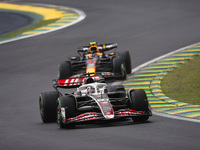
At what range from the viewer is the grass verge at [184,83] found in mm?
17219

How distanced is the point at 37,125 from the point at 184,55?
11.9 meters

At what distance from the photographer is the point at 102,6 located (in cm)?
4094

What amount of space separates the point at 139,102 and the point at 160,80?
666 centimetres

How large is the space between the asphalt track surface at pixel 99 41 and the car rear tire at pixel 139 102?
1.03 feet

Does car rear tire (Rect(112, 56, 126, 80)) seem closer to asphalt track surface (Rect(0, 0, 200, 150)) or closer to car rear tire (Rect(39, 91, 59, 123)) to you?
asphalt track surface (Rect(0, 0, 200, 150))

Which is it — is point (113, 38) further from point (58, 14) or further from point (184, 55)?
point (58, 14)

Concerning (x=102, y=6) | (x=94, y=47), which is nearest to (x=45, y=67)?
(x=94, y=47)

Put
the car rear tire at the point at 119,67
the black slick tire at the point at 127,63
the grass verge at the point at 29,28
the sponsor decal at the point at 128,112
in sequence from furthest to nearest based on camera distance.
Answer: the grass verge at the point at 29,28
the black slick tire at the point at 127,63
the car rear tire at the point at 119,67
the sponsor decal at the point at 128,112

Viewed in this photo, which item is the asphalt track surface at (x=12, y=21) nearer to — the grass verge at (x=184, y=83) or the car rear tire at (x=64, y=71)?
the car rear tire at (x=64, y=71)

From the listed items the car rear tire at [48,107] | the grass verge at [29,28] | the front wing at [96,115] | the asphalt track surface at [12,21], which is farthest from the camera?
the asphalt track surface at [12,21]

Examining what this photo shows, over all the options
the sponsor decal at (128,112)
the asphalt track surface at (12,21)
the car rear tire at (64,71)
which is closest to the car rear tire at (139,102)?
the sponsor decal at (128,112)

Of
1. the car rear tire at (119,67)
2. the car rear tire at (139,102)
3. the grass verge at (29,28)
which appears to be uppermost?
the grass verge at (29,28)

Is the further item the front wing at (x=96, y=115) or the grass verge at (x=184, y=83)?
the grass verge at (x=184, y=83)

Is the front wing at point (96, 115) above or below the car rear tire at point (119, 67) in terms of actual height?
below
